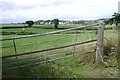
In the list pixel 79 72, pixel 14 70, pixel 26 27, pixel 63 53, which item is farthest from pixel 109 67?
pixel 26 27

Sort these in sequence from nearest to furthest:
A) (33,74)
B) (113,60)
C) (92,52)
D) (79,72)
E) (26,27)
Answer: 1. (33,74)
2. (79,72)
3. (113,60)
4. (92,52)
5. (26,27)

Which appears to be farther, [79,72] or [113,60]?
[113,60]

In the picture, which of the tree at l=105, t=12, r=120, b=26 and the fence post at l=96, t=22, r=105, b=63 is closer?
the fence post at l=96, t=22, r=105, b=63

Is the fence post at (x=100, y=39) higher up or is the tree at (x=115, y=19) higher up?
the tree at (x=115, y=19)

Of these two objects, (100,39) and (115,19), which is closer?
(100,39)

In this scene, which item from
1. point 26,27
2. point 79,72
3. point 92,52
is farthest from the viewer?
point 26,27

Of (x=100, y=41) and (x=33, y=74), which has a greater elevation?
(x=100, y=41)

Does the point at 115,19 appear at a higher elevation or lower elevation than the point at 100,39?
higher

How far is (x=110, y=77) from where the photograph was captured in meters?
8.40

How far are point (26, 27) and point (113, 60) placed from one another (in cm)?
2148

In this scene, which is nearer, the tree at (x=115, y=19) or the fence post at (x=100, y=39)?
the fence post at (x=100, y=39)

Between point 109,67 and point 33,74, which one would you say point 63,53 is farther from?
point 33,74

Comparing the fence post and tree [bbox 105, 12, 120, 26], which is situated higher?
tree [bbox 105, 12, 120, 26]

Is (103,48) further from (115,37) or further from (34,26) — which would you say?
(34,26)
